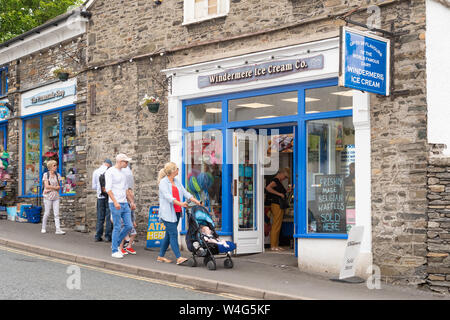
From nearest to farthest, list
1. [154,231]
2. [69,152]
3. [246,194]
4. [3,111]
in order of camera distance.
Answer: [246,194]
[154,231]
[69,152]
[3,111]

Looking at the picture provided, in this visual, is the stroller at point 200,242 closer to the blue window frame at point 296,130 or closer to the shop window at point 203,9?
the blue window frame at point 296,130

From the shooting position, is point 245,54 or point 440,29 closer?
point 440,29

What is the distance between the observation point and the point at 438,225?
9891mm

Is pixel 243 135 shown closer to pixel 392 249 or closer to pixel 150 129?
pixel 150 129

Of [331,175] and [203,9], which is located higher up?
[203,9]

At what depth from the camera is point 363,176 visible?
1083cm

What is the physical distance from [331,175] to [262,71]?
101 inches

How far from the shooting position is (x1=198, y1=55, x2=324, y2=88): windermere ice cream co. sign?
11.7m

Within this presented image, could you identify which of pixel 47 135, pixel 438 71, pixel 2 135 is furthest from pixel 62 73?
pixel 438 71

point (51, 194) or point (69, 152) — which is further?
point (69, 152)

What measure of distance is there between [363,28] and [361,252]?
12.7ft

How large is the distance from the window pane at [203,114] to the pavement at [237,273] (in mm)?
2907

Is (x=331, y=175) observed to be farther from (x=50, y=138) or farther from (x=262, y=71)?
(x=50, y=138)
